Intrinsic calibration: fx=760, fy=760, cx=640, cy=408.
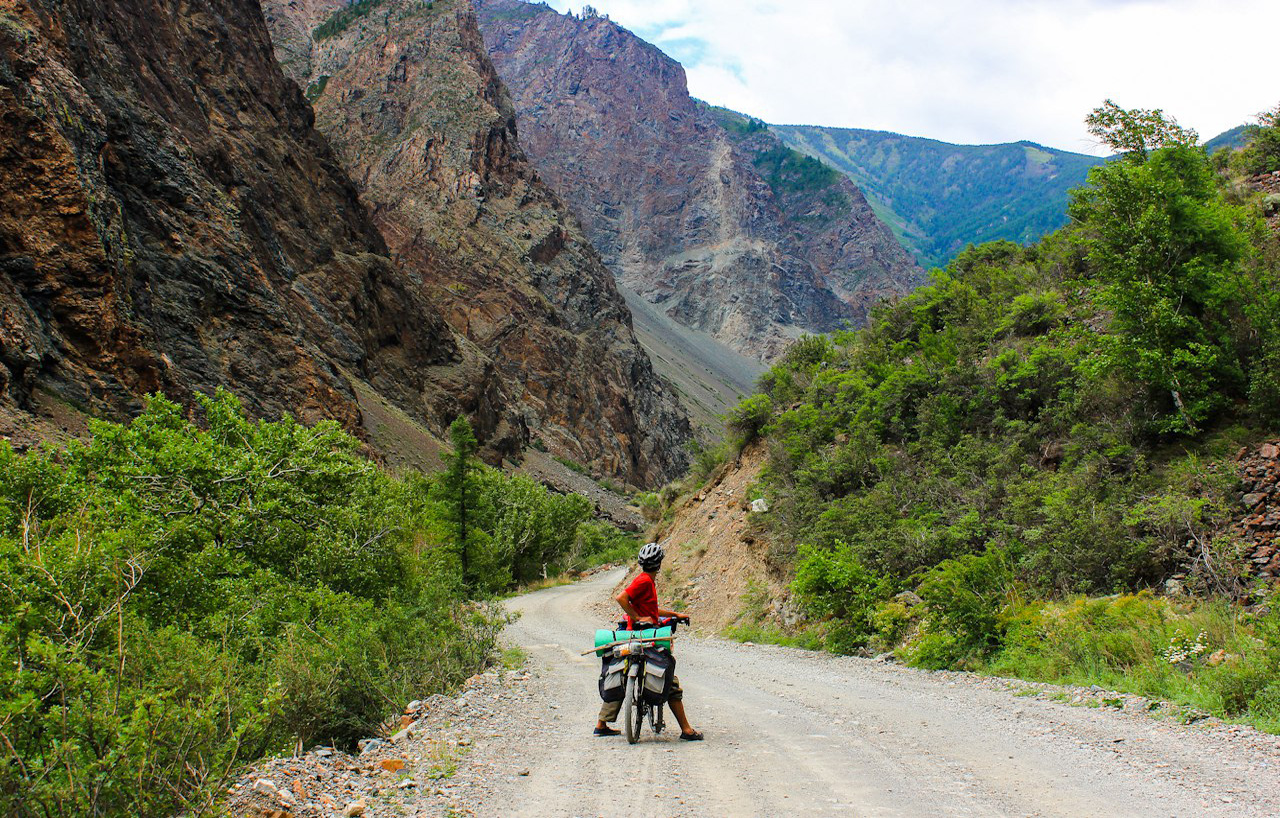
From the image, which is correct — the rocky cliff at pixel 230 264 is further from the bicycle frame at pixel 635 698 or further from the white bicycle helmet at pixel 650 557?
the bicycle frame at pixel 635 698

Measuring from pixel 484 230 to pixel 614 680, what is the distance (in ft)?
317

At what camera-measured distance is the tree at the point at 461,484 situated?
30203mm

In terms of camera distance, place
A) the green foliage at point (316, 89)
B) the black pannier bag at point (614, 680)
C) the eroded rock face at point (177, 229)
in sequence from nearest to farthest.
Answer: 1. the black pannier bag at point (614, 680)
2. the eroded rock face at point (177, 229)
3. the green foliage at point (316, 89)

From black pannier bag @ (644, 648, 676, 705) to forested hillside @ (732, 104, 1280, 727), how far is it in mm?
4237

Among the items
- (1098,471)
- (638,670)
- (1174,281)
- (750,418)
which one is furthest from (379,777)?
(750,418)

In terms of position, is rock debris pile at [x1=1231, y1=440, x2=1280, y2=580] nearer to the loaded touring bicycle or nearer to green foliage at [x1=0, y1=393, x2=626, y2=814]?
the loaded touring bicycle

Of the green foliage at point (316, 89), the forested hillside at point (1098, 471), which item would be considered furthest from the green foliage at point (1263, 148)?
the green foliage at point (316, 89)

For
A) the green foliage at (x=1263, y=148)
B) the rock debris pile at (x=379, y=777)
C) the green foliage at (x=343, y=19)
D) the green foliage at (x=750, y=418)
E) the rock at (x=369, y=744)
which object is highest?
the green foliage at (x=343, y=19)

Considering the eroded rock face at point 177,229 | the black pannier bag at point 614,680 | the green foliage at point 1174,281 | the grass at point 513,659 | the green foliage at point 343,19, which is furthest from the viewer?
the green foliage at point 343,19

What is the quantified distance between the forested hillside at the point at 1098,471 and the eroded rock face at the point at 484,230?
219ft

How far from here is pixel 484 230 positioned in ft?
319

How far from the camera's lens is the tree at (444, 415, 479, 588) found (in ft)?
99.1

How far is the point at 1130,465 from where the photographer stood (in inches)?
400

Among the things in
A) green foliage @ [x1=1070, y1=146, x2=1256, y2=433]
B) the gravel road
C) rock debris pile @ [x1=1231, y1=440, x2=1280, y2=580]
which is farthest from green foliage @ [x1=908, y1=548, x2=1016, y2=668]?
green foliage @ [x1=1070, y1=146, x2=1256, y2=433]
